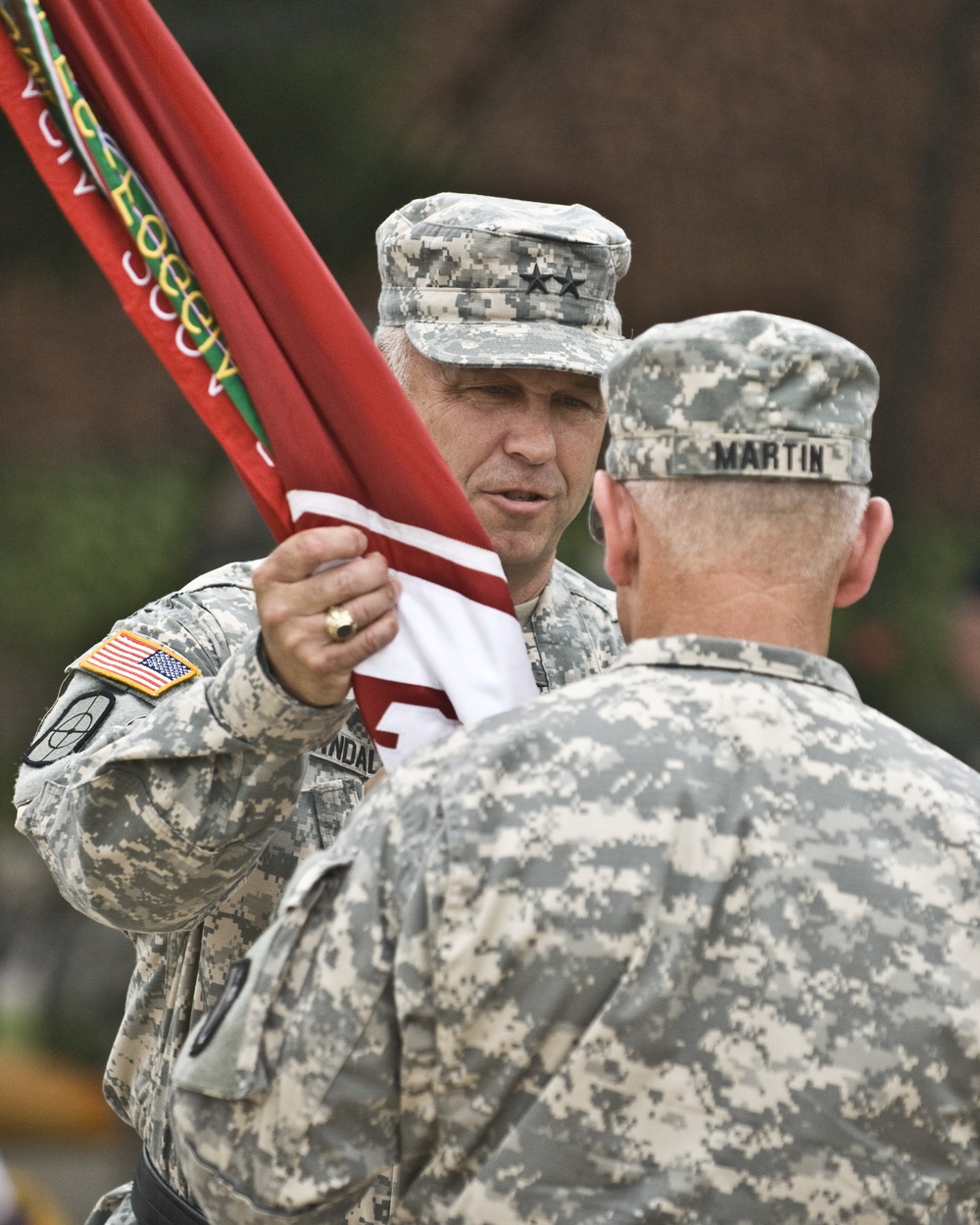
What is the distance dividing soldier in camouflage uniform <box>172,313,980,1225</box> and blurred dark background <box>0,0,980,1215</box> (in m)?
5.81

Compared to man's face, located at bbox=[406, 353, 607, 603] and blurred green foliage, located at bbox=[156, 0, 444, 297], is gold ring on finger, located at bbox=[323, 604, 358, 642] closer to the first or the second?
man's face, located at bbox=[406, 353, 607, 603]

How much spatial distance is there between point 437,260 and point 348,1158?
143 centimetres

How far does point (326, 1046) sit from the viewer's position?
176 cm

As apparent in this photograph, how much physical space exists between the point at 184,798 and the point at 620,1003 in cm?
66

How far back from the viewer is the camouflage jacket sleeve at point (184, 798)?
207 cm

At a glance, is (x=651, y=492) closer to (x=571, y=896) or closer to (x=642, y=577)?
(x=642, y=577)

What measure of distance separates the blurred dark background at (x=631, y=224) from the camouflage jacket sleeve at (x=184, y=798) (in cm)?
553

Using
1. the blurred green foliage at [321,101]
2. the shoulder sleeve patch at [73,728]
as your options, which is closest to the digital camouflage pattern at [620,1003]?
the shoulder sleeve patch at [73,728]

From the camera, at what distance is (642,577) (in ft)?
6.35

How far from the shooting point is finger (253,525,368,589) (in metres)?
2.02

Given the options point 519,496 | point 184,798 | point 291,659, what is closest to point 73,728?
point 184,798

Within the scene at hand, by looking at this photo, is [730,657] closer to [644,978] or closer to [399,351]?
[644,978]

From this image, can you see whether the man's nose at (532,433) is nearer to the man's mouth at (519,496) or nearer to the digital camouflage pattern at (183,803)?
the man's mouth at (519,496)

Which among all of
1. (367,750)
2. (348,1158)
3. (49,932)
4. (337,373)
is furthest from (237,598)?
(49,932)
